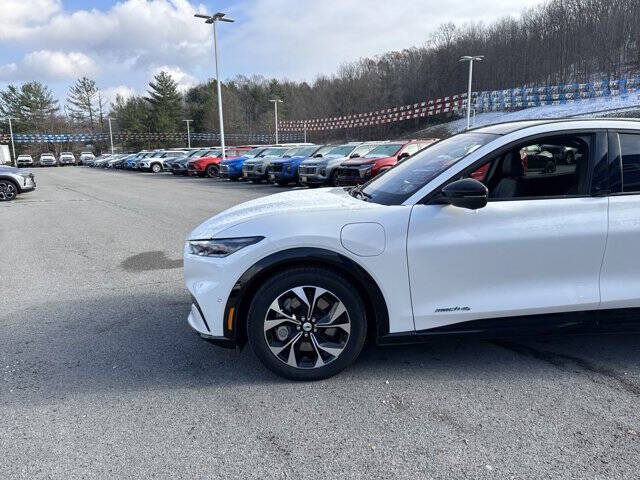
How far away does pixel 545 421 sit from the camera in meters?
2.74

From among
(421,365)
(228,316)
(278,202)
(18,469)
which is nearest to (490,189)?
(421,365)

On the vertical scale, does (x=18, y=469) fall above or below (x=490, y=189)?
below

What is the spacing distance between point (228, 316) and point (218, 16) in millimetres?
26453

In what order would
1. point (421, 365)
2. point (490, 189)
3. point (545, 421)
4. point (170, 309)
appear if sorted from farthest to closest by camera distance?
point (170, 309) < point (421, 365) < point (490, 189) < point (545, 421)

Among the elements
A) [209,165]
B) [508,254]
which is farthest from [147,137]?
[508,254]

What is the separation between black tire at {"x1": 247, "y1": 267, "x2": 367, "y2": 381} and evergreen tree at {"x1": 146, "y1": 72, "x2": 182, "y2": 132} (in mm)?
79498

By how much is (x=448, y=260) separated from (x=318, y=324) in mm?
952

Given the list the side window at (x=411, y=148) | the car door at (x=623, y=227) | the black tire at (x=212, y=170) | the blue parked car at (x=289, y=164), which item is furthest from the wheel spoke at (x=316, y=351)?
the black tire at (x=212, y=170)

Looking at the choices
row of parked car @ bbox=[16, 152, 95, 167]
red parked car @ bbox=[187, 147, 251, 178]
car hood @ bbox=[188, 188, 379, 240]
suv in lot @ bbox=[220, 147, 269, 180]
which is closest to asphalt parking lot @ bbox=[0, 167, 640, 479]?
car hood @ bbox=[188, 188, 379, 240]

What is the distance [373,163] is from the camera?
13.7m

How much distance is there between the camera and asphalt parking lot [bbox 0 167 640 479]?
242cm

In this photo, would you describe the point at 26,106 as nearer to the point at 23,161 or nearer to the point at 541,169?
the point at 23,161

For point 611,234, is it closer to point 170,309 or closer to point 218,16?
point 170,309

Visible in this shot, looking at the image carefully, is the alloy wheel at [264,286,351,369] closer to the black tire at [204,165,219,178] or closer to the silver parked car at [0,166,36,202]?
the silver parked car at [0,166,36,202]
